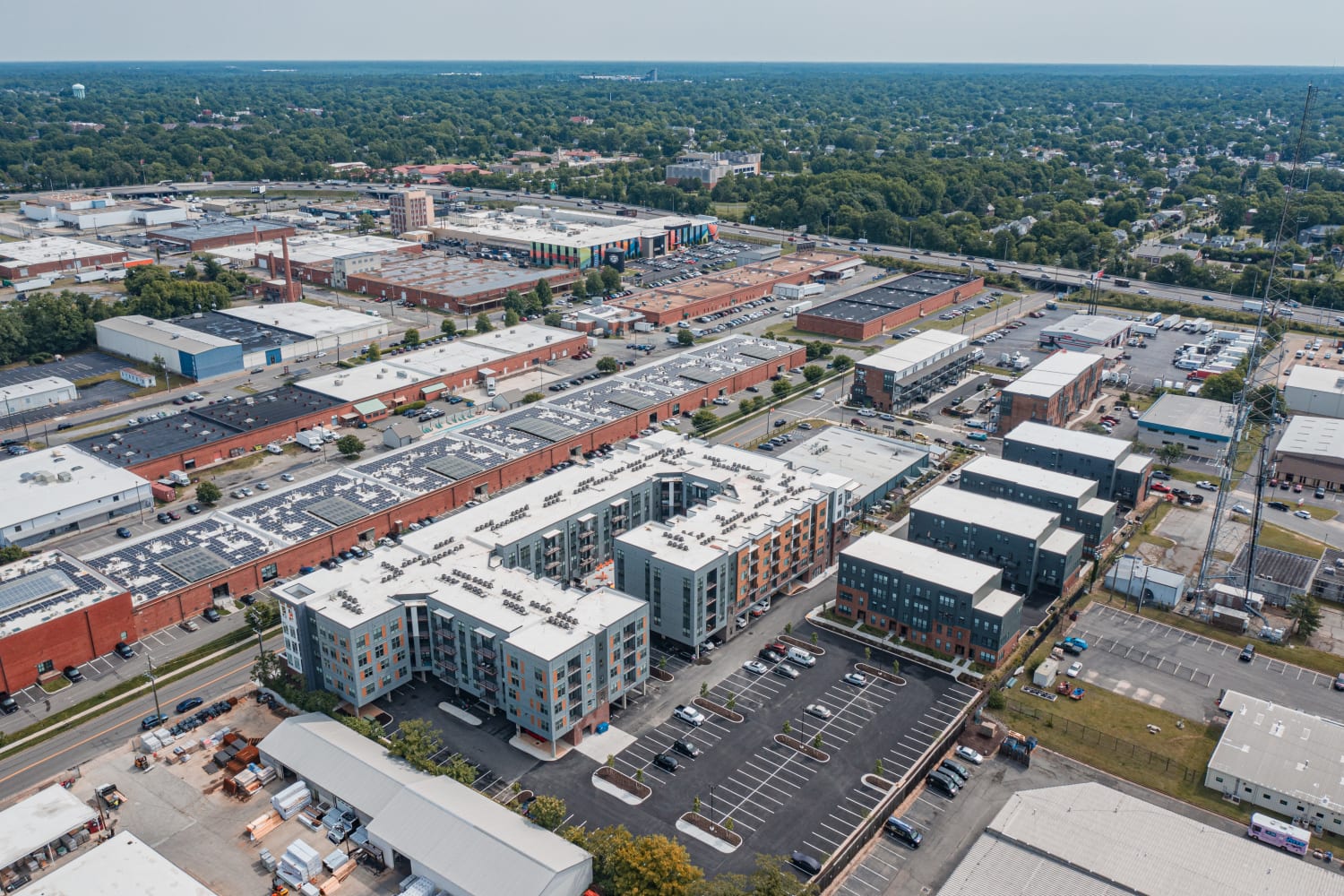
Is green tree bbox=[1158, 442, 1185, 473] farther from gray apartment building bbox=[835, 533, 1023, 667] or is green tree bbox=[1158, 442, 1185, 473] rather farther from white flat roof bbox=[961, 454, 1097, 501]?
gray apartment building bbox=[835, 533, 1023, 667]

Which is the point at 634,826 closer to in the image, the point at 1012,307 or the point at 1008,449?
the point at 1008,449

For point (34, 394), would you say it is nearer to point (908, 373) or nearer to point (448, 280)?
point (448, 280)

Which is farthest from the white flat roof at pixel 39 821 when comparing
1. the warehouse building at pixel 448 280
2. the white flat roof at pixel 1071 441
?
the warehouse building at pixel 448 280

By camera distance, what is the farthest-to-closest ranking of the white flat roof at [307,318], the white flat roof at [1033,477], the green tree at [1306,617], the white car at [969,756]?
the white flat roof at [307,318]
the white flat roof at [1033,477]
the green tree at [1306,617]
the white car at [969,756]

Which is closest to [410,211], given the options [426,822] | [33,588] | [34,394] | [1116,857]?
[34,394]

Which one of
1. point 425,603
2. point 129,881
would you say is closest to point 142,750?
point 129,881

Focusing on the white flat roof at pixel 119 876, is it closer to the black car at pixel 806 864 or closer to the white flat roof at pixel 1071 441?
the black car at pixel 806 864

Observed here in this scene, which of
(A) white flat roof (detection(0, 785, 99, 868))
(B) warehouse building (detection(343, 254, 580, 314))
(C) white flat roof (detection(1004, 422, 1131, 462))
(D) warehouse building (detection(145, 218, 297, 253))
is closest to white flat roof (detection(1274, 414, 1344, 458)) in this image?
(C) white flat roof (detection(1004, 422, 1131, 462))
